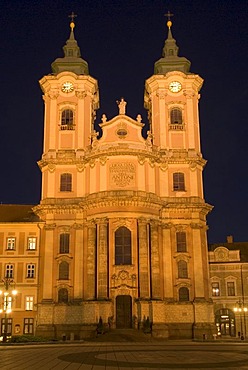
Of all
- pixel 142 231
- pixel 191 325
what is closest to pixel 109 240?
pixel 142 231

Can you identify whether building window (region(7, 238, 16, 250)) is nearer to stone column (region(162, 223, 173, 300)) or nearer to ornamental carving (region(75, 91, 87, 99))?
stone column (region(162, 223, 173, 300))

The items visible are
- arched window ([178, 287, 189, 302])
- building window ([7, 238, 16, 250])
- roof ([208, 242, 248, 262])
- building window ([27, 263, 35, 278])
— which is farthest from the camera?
roof ([208, 242, 248, 262])

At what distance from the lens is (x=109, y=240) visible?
4844 cm

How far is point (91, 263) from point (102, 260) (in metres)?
1.42

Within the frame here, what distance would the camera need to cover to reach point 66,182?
52.9m

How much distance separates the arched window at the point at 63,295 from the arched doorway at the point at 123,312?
17.8 ft

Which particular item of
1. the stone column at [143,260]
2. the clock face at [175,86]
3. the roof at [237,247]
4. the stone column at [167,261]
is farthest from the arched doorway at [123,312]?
the clock face at [175,86]

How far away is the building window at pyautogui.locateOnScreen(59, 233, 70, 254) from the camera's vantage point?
1998 inches

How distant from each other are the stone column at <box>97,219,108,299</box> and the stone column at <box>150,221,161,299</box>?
4348 mm

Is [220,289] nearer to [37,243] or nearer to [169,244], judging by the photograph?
[169,244]

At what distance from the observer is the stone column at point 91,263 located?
156ft

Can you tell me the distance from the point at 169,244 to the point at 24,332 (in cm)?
1634

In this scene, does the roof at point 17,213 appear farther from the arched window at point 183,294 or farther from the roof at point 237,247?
the roof at point 237,247

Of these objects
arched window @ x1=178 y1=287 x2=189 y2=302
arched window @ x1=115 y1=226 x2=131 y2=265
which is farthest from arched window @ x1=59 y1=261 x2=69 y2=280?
arched window @ x1=178 y1=287 x2=189 y2=302
